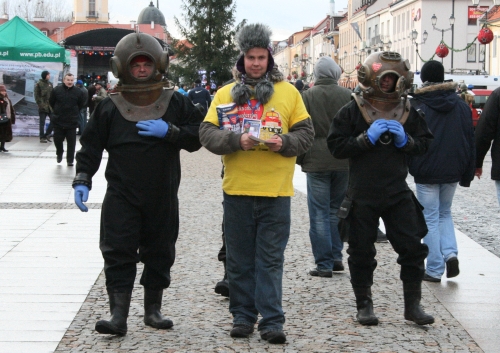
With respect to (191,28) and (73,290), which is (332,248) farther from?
(191,28)

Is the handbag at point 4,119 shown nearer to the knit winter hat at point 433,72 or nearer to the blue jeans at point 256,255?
the knit winter hat at point 433,72

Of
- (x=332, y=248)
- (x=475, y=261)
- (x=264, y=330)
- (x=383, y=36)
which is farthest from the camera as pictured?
(x=383, y=36)

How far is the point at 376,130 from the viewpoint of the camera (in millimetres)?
5688

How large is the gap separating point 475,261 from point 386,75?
128 inches

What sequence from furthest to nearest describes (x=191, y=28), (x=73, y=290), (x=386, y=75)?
(x=191, y=28), (x=73, y=290), (x=386, y=75)

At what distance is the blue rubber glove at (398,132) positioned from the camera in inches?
224

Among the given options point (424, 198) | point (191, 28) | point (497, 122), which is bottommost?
point (424, 198)

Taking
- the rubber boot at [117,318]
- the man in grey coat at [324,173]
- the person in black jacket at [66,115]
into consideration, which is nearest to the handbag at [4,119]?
the person in black jacket at [66,115]

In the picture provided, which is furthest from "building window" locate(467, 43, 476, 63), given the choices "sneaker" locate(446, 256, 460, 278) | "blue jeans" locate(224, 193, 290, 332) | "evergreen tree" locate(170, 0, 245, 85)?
"blue jeans" locate(224, 193, 290, 332)

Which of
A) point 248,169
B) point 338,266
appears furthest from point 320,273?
point 248,169

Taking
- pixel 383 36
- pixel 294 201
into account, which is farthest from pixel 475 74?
pixel 383 36

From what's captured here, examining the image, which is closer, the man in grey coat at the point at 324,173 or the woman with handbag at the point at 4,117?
the man in grey coat at the point at 324,173

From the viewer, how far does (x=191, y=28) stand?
186 ft

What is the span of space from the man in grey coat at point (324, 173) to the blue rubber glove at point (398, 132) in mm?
1918
